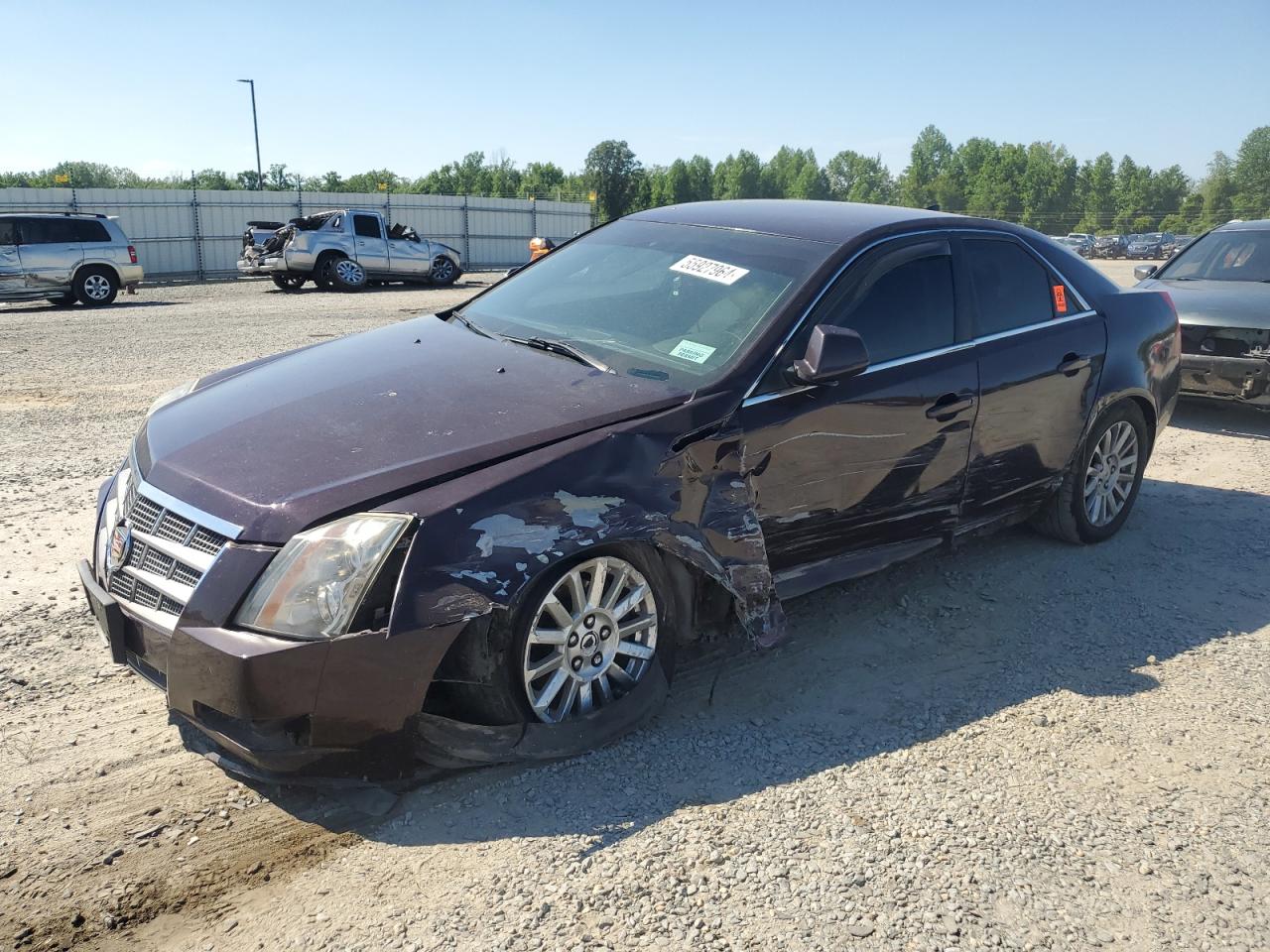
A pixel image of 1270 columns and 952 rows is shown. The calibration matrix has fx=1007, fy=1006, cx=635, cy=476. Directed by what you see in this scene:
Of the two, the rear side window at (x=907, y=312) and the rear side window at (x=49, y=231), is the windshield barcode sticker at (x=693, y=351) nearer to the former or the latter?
the rear side window at (x=907, y=312)

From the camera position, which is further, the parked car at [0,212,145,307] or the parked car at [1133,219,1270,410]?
the parked car at [0,212,145,307]

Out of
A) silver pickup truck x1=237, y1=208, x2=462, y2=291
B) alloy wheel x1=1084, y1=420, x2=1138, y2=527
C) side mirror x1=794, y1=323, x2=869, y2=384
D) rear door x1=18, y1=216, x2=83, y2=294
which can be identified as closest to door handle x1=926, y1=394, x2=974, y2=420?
side mirror x1=794, y1=323, x2=869, y2=384

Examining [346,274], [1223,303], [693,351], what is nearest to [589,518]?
[693,351]

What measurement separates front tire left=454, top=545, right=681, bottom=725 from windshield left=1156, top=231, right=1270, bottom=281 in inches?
316

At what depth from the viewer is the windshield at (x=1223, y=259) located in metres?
9.08

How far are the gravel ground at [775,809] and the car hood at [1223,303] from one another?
4.33m

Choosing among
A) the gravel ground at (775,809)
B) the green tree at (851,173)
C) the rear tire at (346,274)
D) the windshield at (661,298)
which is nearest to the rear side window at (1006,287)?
the windshield at (661,298)

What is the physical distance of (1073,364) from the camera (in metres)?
5.00

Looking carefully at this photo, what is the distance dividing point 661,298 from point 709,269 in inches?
9.5

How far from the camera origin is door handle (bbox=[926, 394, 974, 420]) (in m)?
4.25

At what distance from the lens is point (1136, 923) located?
266cm

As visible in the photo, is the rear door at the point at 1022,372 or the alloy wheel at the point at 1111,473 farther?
the alloy wheel at the point at 1111,473

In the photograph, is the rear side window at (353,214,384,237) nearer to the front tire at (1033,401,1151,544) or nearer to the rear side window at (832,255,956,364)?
the front tire at (1033,401,1151,544)

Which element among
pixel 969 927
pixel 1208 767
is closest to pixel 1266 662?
pixel 1208 767
